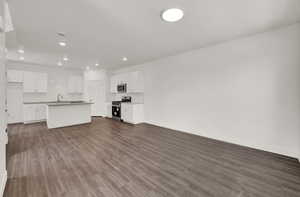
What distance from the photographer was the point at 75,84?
714 centimetres

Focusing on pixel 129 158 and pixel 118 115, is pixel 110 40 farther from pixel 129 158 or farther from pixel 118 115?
pixel 118 115

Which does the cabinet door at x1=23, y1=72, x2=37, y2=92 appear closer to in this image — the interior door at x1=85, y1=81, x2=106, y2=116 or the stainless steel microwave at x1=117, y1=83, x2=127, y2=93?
the interior door at x1=85, y1=81, x2=106, y2=116

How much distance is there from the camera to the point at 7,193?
167cm

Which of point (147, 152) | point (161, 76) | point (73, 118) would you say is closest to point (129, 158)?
point (147, 152)

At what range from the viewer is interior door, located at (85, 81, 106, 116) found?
7.44m

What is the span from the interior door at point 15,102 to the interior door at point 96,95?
274 cm

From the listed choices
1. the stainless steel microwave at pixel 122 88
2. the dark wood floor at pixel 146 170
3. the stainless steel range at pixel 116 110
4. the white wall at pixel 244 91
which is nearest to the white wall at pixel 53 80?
the stainless steel range at pixel 116 110

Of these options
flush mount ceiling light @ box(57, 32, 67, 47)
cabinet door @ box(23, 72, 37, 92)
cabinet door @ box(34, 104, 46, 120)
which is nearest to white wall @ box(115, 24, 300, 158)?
flush mount ceiling light @ box(57, 32, 67, 47)

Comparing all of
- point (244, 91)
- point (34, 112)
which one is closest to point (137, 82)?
point (244, 91)

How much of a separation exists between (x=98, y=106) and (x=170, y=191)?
663 centimetres

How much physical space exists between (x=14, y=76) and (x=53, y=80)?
138 cm

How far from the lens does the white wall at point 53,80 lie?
586 cm

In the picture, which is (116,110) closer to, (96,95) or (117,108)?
(117,108)

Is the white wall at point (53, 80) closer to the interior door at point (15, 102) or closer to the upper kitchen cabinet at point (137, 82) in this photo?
the interior door at point (15, 102)
